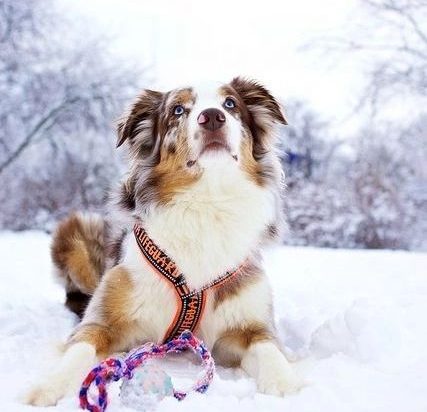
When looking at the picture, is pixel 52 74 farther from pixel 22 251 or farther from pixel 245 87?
pixel 245 87

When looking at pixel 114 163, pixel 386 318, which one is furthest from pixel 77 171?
pixel 386 318

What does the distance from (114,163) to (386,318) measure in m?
13.6

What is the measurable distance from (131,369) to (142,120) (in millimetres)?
1767

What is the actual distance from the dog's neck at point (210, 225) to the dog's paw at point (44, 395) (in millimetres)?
879

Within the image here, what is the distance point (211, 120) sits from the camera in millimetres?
2795

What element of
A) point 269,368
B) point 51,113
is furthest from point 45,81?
point 269,368

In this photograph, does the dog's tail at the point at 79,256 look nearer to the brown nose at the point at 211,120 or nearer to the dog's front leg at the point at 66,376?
the dog's front leg at the point at 66,376

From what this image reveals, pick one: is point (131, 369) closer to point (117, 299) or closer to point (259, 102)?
point (117, 299)

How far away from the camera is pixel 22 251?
9.24m

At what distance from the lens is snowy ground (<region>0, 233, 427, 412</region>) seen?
1.99m

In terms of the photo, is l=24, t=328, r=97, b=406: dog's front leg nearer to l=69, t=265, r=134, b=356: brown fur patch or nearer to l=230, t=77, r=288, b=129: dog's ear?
l=69, t=265, r=134, b=356: brown fur patch

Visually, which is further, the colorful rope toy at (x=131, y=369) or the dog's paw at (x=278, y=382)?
the dog's paw at (x=278, y=382)

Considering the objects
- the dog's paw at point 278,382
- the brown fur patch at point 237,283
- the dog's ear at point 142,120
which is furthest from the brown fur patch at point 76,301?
the dog's paw at point 278,382

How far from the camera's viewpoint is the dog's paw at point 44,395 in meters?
2.01
